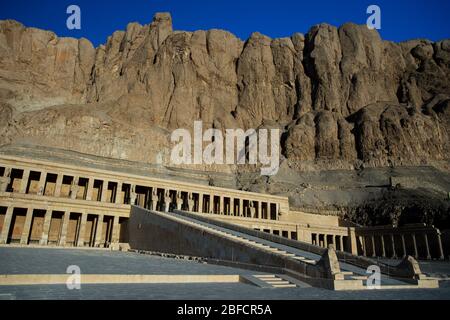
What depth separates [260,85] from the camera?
91125 mm

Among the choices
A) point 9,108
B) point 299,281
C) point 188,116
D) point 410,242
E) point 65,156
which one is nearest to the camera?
point 299,281

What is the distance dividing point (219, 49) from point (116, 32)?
28.7 m

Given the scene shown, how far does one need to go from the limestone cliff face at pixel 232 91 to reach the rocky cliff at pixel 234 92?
0.86 feet

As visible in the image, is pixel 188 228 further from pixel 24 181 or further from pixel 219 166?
pixel 219 166

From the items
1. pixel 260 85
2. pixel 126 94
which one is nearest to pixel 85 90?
pixel 126 94

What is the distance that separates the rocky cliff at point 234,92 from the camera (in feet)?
219

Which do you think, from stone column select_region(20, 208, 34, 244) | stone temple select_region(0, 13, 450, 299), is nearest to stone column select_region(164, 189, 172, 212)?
stone temple select_region(0, 13, 450, 299)

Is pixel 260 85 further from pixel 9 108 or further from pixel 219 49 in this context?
pixel 9 108

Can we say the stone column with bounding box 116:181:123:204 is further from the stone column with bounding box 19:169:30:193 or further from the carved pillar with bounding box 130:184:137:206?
the stone column with bounding box 19:169:30:193

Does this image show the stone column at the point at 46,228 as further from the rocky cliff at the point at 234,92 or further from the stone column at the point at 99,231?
the rocky cliff at the point at 234,92

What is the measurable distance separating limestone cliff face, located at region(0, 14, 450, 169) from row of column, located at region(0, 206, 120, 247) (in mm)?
31725

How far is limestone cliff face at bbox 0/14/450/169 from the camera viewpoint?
66.9 metres

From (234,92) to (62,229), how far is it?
66324mm

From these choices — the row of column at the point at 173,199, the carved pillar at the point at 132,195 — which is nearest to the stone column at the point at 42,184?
the row of column at the point at 173,199
